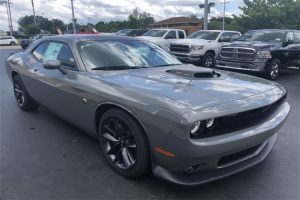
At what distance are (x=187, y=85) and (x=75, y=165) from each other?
1569 millimetres

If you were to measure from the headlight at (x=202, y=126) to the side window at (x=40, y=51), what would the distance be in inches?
129

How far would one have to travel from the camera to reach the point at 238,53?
31.6ft

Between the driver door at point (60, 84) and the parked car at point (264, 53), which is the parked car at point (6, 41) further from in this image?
the driver door at point (60, 84)

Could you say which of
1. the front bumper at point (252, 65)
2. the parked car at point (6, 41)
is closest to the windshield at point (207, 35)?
the front bumper at point (252, 65)

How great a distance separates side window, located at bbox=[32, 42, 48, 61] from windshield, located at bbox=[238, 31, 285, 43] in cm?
765

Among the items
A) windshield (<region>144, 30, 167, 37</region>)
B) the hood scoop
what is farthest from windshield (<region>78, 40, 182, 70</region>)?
windshield (<region>144, 30, 167, 37</region>)

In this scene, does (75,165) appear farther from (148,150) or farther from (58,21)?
(58,21)

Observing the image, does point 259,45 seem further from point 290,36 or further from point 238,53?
point 290,36

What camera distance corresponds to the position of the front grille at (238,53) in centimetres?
932

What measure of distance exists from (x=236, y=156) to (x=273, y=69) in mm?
7546

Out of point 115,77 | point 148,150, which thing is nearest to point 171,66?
point 115,77

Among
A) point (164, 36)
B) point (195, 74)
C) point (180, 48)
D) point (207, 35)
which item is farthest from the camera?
point (164, 36)

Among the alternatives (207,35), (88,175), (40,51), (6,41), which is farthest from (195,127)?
(6,41)

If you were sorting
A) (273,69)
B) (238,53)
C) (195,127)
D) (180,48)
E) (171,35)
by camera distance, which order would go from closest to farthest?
(195,127), (273,69), (238,53), (180,48), (171,35)
